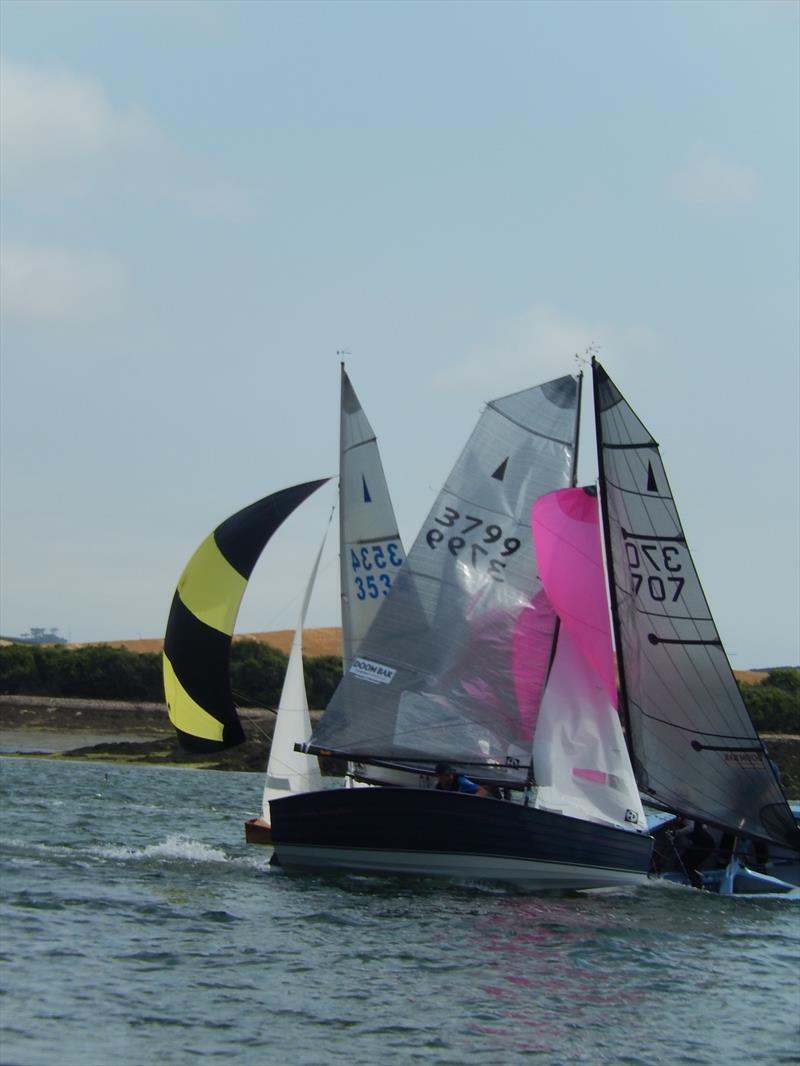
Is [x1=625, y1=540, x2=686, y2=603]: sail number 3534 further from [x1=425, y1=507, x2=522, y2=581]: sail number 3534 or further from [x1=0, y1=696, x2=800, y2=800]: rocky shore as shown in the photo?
[x1=0, y1=696, x2=800, y2=800]: rocky shore

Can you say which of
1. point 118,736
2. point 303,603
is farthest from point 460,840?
point 118,736

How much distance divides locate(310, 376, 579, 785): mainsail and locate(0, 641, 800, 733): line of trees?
149 feet

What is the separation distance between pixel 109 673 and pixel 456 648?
51.2 meters

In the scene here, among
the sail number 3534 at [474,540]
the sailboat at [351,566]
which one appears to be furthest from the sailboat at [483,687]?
the sailboat at [351,566]

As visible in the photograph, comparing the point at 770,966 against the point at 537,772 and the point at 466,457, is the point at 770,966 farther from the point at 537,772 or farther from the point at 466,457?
the point at 466,457

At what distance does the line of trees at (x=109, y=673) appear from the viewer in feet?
232

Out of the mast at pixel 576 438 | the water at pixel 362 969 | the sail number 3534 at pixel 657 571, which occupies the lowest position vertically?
the water at pixel 362 969

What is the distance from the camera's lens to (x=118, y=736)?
213 ft

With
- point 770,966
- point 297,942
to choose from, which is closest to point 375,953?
point 297,942

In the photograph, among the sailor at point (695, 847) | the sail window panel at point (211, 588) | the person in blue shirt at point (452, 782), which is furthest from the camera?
the sailor at point (695, 847)

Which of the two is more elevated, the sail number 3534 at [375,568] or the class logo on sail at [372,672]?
the sail number 3534 at [375,568]

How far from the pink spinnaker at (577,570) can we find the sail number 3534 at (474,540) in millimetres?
610

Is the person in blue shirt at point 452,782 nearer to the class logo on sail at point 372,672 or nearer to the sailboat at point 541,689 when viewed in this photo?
the sailboat at point 541,689

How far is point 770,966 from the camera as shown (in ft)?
59.5
